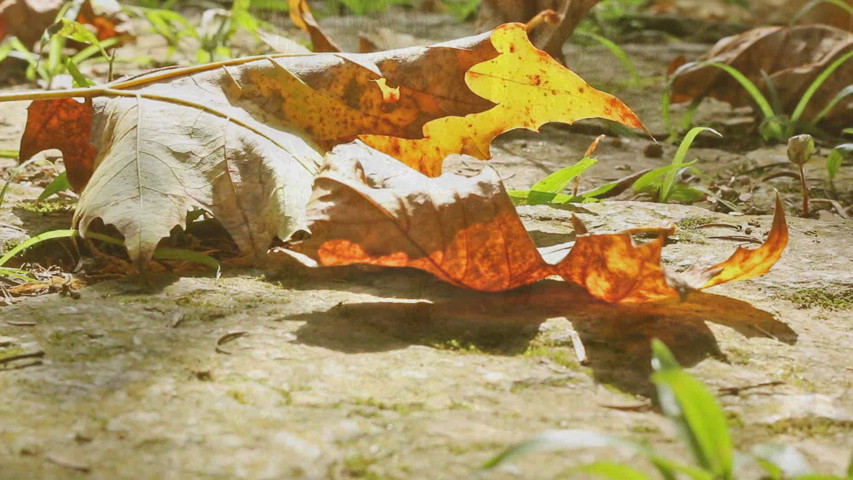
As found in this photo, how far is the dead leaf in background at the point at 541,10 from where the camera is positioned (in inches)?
101

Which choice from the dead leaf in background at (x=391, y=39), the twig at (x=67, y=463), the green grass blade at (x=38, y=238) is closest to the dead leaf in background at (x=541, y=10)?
the dead leaf in background at (x=391, y=39)

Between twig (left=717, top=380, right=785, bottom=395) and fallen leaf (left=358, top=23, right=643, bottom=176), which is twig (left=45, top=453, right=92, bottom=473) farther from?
fallen leaf (left=358, top=23, right=643, bottom=176)

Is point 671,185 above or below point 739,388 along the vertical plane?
above

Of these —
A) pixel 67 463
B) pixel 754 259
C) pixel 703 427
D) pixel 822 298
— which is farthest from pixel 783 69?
pixel 67 463

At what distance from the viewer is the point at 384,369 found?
3.49 feet

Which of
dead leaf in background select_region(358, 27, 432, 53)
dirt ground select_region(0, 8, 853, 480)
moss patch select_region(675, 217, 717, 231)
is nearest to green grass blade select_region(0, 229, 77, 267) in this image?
dirt ground select_region(0, 8, 853, 480)

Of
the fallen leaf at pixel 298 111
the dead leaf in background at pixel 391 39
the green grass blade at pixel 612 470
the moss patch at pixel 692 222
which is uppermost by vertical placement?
the dead leaf in background at pixel 391 39

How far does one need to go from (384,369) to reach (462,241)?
0.85 feet

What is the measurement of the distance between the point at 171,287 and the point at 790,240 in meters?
1.14

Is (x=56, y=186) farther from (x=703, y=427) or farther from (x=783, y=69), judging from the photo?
(x=783, y=69)

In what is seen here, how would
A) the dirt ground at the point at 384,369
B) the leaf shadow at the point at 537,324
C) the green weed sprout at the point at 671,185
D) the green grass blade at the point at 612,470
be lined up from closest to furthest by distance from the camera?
the green grass blade at the point at 612,470 → the dirt ground at the point at 384,369 → the leaf shadow at the point at 537,324 → the green weed sprout at the point at 671,185

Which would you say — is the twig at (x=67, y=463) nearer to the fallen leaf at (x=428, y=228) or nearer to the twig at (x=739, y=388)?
the fallen leaf at (x=428, y=228)

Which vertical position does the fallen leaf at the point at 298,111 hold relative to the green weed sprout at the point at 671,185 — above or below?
above

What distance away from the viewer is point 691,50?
12.3 ft
